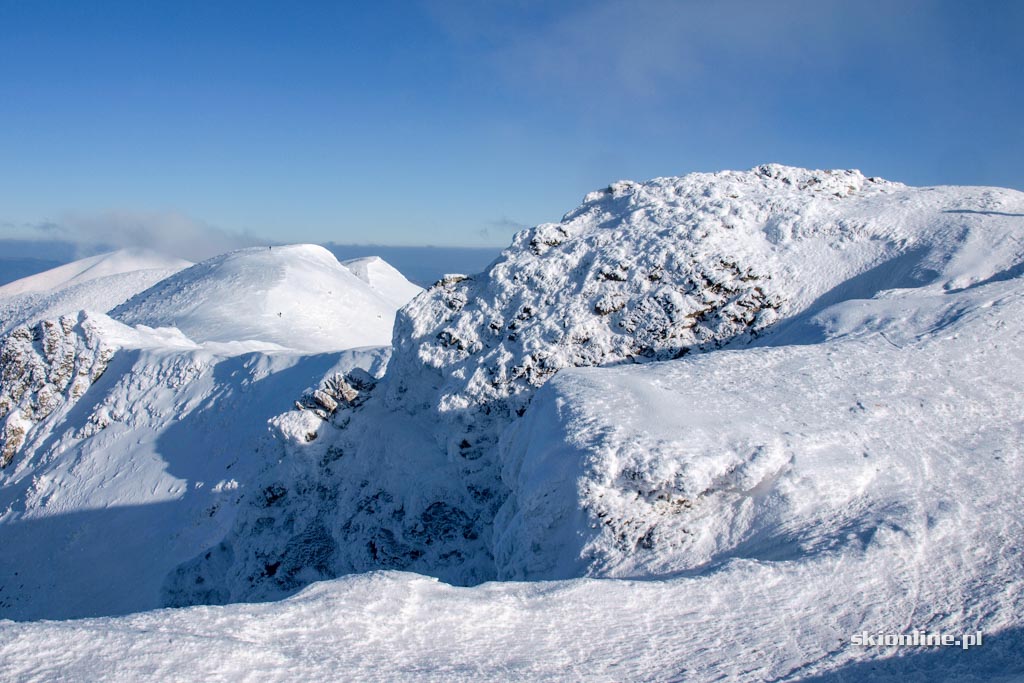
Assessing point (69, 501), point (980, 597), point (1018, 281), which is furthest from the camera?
point (69, 501)

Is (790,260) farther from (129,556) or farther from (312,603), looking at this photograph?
(129,556)

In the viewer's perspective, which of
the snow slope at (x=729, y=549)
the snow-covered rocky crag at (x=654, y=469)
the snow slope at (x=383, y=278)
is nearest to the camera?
the snow slope at (x=729, y=549)

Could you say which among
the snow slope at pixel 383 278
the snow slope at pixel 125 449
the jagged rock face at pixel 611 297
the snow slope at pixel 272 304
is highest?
the snow slope at pixel 383 278

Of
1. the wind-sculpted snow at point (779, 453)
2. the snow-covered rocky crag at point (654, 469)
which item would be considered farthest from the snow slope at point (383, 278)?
the wind-sculpted snow at point (779, 453)

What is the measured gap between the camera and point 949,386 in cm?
749

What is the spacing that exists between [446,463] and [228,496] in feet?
19.8

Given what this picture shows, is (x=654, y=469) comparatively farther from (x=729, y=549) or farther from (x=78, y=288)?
(x=78, y=288)

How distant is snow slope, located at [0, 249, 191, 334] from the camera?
47.2m

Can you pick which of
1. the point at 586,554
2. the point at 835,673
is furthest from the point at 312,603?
the point at 835,673

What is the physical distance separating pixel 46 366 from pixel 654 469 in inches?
791

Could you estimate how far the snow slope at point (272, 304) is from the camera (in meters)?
28.0

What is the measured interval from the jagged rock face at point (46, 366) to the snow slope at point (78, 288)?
22.2 metres

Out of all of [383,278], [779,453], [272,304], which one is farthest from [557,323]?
[383,278]

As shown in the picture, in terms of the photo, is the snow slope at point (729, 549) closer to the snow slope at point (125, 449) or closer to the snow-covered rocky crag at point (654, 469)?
the snow-covered rocky crag at point (654, 469)
